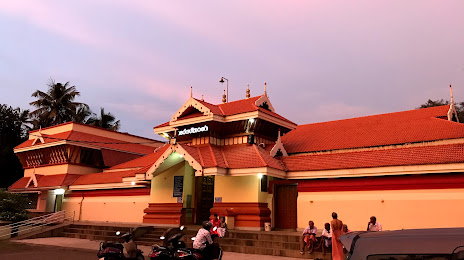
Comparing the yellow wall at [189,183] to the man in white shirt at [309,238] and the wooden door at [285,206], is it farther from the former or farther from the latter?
the man in white shirt at [309,238]

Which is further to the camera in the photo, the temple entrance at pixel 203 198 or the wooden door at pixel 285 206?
the temple entrance at pixel 203 198

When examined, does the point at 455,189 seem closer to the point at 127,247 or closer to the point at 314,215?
the point at 314,215

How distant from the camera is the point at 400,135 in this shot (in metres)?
17.8

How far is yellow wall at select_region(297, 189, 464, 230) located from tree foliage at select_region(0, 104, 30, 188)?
3816 cm

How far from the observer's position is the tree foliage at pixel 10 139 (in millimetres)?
42688

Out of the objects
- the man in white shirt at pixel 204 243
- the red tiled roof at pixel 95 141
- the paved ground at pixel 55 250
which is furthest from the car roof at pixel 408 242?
the red tiled roof at pixel 95 141

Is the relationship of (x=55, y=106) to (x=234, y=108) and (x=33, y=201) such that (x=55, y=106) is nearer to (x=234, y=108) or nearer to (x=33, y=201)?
(x=33, y=201)

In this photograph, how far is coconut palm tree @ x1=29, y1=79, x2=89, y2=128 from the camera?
46.5 meters

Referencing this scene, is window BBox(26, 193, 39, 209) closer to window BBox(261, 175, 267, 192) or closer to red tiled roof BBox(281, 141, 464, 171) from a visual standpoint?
window BBox(261, 175, 267, 192)

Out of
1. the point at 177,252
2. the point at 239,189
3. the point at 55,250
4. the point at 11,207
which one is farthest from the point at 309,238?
the point at 11,207

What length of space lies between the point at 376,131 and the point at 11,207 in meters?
21.8

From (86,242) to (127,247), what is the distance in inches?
422

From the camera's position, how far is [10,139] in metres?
46.2

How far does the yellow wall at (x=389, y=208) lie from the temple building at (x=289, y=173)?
1.4 inches
